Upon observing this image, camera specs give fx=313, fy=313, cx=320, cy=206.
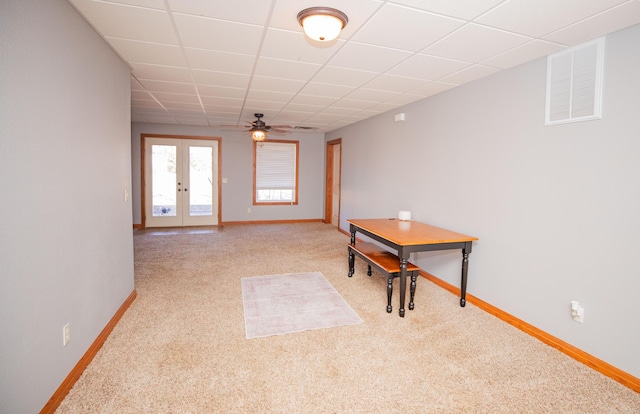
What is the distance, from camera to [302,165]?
8.26 m

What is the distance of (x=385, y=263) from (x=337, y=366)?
54.3 inches

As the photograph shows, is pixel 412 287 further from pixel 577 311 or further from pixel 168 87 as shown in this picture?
pixel 168 87

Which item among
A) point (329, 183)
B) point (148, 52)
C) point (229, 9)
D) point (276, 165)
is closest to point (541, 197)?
point (229, 9)

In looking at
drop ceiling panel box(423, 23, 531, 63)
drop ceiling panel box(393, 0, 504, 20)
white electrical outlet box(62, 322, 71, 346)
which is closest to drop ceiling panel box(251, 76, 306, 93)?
drop ceiling panel box(423, 23, 531, 63)

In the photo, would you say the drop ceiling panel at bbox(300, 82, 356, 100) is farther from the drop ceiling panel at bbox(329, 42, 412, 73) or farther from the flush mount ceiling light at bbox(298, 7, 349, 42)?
the flush mount ceiling light at bbox(298, 7, 349, 42)

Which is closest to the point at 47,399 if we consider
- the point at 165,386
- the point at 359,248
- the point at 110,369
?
the point at 110,369

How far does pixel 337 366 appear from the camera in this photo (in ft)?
7.29

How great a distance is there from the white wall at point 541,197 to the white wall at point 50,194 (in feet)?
11.5

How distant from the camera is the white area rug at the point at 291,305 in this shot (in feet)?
9.22

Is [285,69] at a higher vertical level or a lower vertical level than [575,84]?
higher

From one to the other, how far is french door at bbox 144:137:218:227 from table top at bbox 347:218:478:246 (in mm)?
4869

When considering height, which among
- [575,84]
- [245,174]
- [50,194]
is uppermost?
[575,84]

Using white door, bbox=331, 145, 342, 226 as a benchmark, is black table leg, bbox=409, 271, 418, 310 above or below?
below

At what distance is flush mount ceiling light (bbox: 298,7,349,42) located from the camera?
1.97 meters
